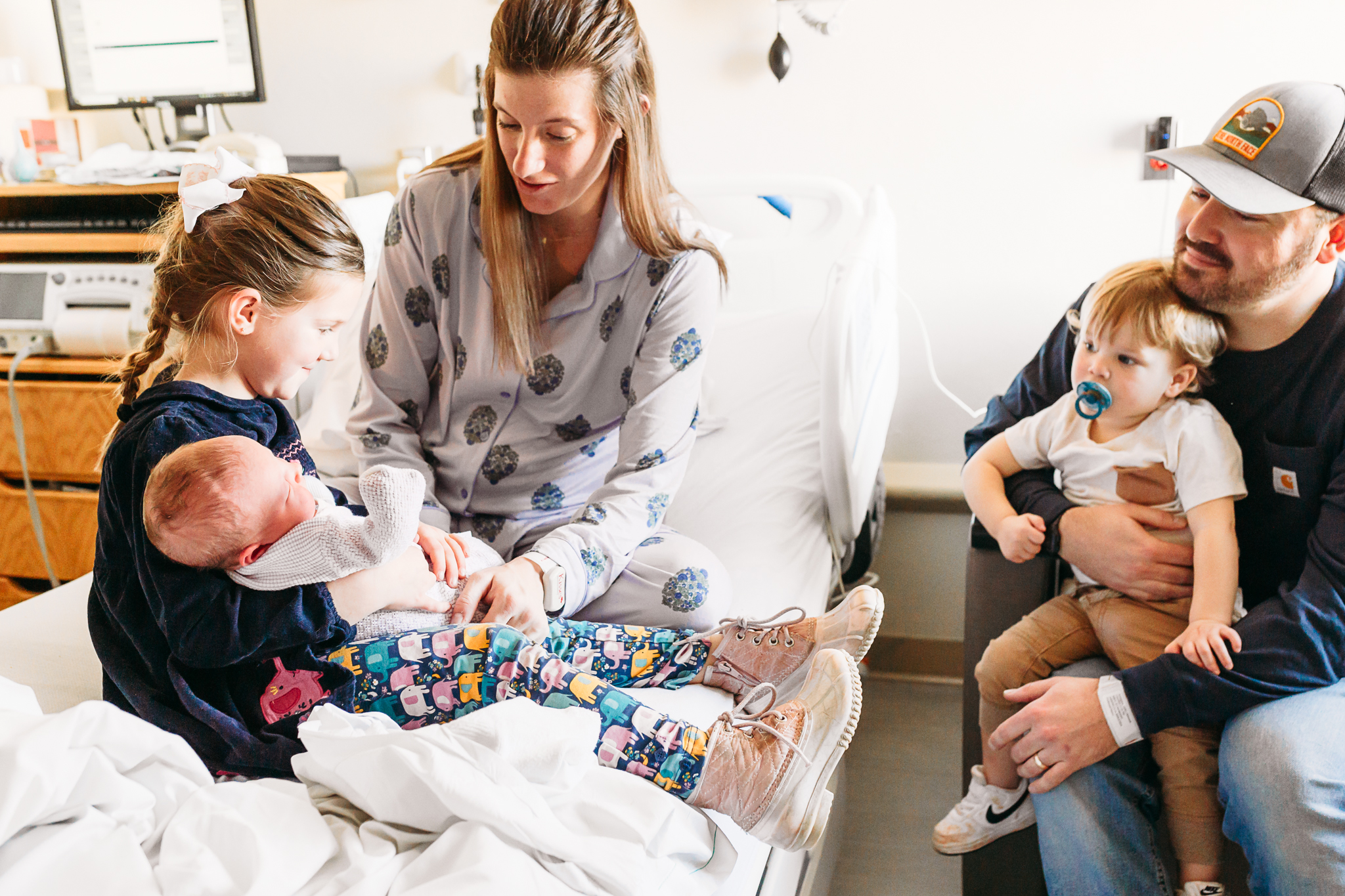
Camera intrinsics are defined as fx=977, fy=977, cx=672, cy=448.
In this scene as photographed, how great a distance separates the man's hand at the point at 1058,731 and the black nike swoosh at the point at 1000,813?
70 millimetres

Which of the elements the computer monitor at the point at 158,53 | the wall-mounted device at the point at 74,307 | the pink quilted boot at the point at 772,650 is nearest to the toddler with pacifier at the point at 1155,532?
the pink quilted boot at the point at 772,650

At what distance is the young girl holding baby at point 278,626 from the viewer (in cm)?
95

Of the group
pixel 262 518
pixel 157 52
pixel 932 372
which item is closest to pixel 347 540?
pixel 262 518

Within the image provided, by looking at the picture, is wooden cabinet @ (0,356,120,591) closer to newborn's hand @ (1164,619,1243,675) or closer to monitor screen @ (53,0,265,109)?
monitor screen @ (53,0,265,109)

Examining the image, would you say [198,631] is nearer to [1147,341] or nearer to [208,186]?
[208,186]

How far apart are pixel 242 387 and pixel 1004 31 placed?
5.17ft

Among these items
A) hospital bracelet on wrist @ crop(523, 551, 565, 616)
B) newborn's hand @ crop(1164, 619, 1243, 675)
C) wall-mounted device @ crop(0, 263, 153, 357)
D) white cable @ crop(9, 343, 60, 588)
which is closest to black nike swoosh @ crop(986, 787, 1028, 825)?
newborn's hand @ crop(1164, 619, 1243, 675)

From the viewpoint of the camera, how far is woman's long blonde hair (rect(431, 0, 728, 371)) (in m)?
1.19

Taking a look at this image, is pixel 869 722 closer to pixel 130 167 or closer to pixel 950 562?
pixel 950 562

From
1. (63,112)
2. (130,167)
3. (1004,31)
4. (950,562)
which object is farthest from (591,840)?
(63,112)

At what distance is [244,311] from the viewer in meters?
1.04

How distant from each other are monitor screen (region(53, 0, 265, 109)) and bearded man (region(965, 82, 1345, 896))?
1.98 metres

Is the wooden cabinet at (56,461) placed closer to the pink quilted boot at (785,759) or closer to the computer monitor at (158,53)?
the computer monitor at (158,53)

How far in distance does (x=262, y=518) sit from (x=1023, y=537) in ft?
3.03
